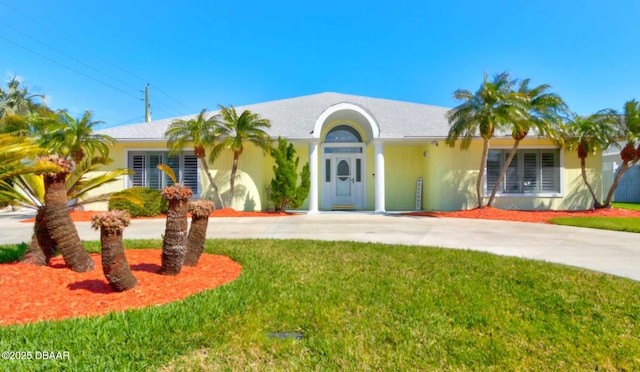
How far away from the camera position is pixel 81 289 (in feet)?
13.3

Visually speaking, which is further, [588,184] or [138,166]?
[138,166]

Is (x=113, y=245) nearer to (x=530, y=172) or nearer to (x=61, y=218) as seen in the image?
(x=61, y=218)

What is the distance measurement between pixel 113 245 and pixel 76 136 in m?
12.7

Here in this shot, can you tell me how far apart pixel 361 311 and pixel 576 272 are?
3.82m

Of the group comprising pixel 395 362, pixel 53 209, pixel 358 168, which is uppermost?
pixel 358 168

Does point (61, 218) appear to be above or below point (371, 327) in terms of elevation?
above

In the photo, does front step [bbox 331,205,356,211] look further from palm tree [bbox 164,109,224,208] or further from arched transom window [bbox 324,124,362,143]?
palm tree [bbox 164,109,224,208]

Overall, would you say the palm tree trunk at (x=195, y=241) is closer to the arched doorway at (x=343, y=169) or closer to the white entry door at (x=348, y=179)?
the arched doorway at (x=343, y=169)

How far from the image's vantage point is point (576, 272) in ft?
16.5

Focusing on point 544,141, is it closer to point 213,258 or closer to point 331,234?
point 331,234

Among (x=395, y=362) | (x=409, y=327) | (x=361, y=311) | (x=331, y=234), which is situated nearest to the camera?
(x=395, y=362)

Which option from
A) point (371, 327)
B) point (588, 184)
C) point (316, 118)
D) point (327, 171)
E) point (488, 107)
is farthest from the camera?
point (316, 118)

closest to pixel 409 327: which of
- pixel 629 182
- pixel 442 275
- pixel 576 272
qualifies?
pixel 442 275

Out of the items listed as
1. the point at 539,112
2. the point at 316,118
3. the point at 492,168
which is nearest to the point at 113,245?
the point at 316,118
